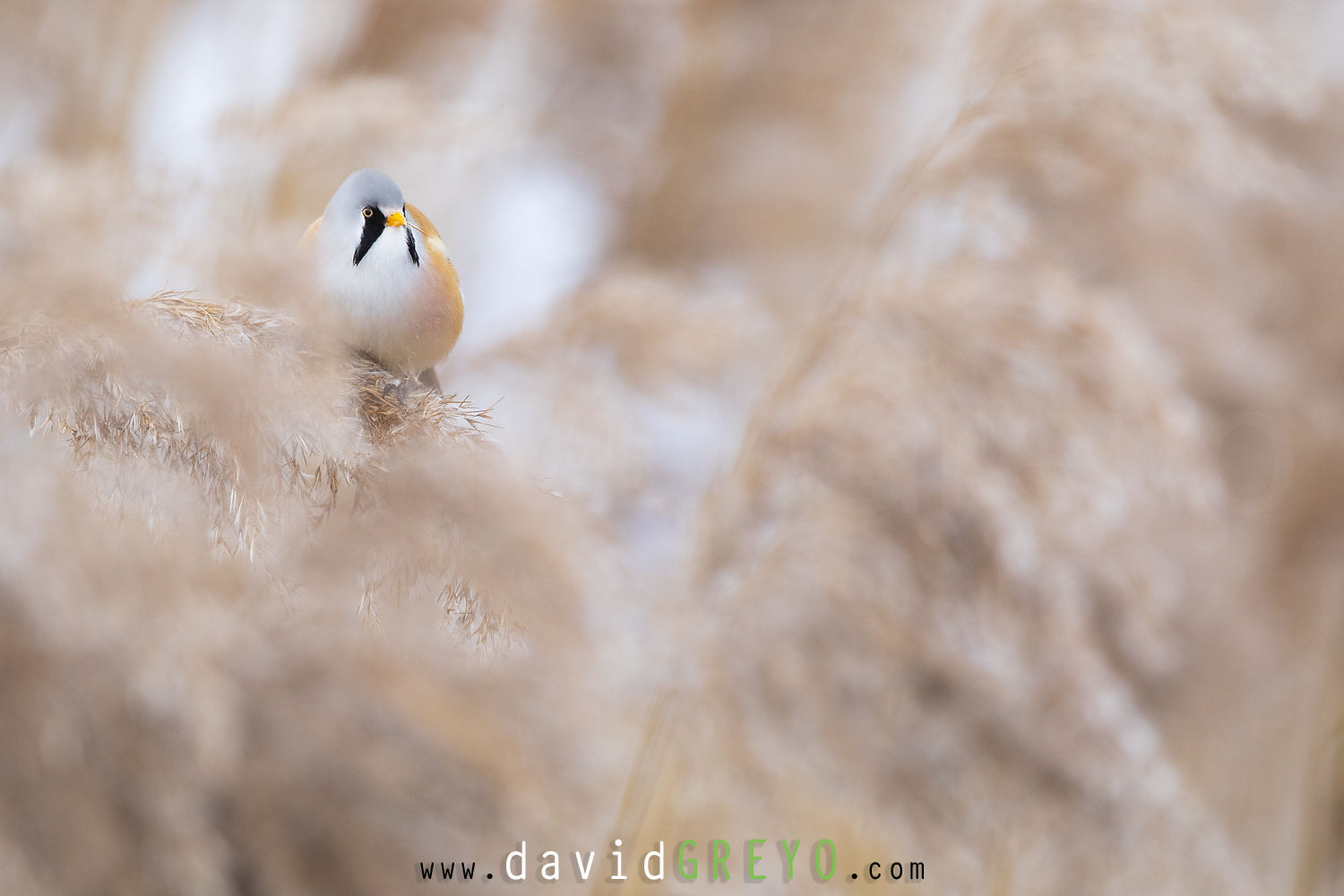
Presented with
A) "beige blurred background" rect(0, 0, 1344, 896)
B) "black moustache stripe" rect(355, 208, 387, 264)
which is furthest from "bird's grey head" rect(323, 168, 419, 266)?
"beige blurred background" rect(0, 0, 1344, 896)

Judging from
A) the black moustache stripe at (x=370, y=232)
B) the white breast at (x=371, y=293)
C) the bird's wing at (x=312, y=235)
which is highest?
the bird's wing at (x=312, y=235)

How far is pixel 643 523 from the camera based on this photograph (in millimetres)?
1022

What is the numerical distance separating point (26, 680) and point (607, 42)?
1523 millimetres

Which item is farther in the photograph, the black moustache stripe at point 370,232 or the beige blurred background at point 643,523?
the beige blurred background at point 643,523

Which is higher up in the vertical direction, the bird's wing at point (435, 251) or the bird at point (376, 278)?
the bird's wing at point (435, 251)

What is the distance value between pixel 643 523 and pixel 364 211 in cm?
75

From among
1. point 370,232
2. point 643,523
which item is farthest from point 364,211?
point 643,523

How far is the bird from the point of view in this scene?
0.29 metres

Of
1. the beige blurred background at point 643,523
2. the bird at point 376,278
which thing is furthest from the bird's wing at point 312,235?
the beige blurred background at point 643,523

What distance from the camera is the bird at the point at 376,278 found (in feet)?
0.94

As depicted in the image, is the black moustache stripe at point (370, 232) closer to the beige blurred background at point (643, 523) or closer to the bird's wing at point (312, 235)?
the bird's wing at point (312, 235)

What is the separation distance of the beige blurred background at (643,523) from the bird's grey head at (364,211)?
0.42ft

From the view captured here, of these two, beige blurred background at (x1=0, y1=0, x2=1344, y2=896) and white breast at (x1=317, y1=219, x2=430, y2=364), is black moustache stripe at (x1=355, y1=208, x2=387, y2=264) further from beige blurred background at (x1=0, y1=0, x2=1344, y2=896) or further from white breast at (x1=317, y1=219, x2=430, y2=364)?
beige blurred background at (x1=0, y1=0, x2=1344, y2=896)

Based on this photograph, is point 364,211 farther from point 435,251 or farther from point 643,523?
point 643,523
